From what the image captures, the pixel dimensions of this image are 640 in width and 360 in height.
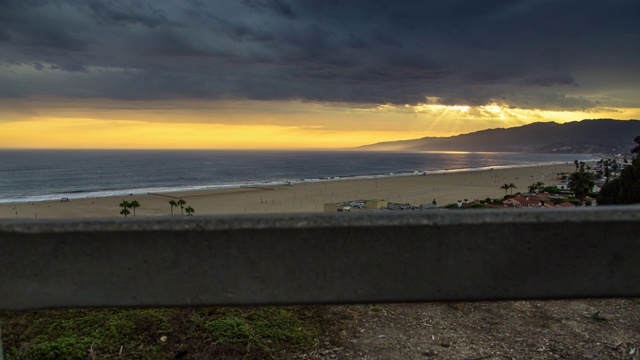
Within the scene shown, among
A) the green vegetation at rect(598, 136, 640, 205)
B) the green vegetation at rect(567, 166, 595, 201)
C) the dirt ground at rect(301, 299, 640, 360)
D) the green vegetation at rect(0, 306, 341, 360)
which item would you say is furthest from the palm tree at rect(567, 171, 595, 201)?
the green vegetation at rect(0, 306, 341, 360)

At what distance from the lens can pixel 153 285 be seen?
191 cm

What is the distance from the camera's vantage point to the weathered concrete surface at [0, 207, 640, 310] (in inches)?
72.9

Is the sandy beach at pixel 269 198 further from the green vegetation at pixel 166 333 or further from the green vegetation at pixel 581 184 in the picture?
the green vegetation at pixel 166 333

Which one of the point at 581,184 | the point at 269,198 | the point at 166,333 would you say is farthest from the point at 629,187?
the point at 269,198

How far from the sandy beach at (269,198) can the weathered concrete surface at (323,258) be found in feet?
110

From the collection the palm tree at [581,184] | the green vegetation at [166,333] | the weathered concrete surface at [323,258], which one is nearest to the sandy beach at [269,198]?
the palm tree at [581,184]

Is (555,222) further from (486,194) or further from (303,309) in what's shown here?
(486,194)

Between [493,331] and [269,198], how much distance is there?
51.1m

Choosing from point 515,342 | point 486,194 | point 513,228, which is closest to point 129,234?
point 513,228

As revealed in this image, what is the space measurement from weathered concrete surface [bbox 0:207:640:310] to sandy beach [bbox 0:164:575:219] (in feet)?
110

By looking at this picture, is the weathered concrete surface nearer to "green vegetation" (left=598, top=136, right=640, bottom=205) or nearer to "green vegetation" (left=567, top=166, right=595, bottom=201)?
"green vegetation" (left=598, top=136, right=640, bottom=205)

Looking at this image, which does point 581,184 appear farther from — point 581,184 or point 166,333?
point 166,333

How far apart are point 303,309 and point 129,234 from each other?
120 inches

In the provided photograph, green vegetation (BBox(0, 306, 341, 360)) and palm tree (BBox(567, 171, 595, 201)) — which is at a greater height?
green vegetation (BBox(0, 306, 341, 360))
